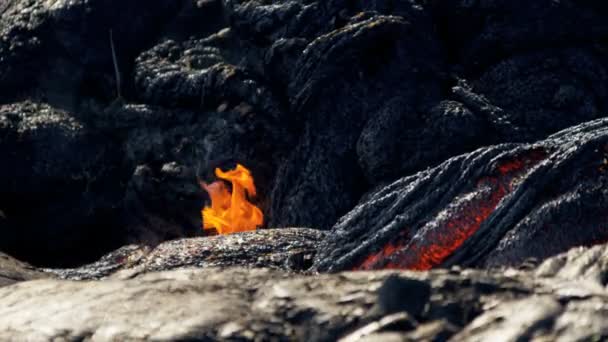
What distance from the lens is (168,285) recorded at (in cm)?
288

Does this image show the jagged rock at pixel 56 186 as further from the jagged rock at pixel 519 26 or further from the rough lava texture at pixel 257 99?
the jagged rock at pixel 519 26

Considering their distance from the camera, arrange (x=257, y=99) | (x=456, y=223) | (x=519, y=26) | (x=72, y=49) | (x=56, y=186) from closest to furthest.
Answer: (x=456, y=223), (x=519, y=26), (x=257, y=99), (x=56, y=186), (x=72, y=49)

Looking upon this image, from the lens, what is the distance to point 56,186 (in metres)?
12.2

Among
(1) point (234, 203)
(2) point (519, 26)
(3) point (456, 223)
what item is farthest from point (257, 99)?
(3) point (456, 223)

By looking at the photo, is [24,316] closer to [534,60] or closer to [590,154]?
[590,154]

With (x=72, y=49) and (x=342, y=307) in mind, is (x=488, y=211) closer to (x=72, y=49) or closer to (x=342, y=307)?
(x=342, y=307)

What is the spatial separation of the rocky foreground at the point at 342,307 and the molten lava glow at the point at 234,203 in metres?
7.92

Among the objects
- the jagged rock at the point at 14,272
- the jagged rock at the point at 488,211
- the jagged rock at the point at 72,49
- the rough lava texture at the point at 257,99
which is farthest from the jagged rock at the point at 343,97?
the jagged rock at the point at 72,49

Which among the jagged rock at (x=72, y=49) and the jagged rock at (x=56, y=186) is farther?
the jagged rock at (x=72, y=49)

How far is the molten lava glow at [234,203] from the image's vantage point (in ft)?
35.8

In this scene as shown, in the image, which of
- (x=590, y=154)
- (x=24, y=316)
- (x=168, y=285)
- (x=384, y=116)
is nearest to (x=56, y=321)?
(x=24, y=316)

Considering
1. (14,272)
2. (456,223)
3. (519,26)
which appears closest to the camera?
(456,223)

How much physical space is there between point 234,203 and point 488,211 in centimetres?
524

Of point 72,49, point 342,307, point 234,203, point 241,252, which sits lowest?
point 241,252
